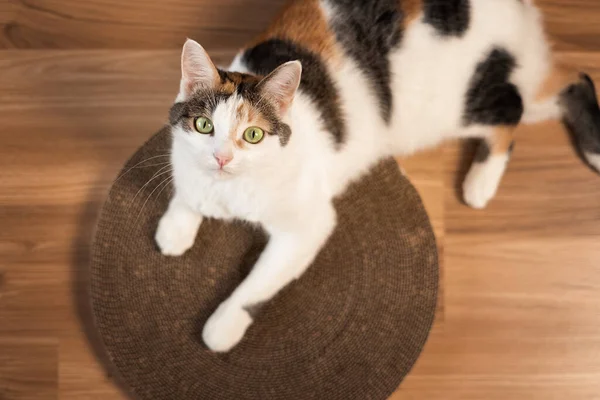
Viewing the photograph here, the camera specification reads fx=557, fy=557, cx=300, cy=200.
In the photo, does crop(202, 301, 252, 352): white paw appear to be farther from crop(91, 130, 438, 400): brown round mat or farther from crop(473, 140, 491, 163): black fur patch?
crop(473, 140, 491, 163): black fur patch

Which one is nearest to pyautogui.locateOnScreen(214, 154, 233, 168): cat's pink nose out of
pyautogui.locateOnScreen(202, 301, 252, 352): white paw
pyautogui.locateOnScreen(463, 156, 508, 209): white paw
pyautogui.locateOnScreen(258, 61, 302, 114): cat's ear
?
pyautogui.locateOnScreen(258, 61, 302, 114): cat's ear

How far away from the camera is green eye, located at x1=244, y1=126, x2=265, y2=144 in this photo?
1.09m

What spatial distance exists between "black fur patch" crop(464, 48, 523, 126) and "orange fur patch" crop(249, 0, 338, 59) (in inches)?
15.2

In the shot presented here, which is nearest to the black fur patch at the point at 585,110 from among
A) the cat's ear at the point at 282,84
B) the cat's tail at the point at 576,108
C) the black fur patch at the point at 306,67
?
the cat's tail at the point at 576,108

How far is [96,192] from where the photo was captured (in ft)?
5.34

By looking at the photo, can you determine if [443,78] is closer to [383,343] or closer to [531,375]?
[383,343]

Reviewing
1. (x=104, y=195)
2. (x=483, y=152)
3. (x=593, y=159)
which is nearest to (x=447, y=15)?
(x=483, y=152)

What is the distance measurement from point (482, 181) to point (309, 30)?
0.68 m

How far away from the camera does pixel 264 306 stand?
1435 millimetres

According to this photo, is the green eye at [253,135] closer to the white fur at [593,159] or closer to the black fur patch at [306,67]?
the black fur patch at [306,67]

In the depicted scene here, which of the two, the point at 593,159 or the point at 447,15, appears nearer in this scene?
the point at 447,15

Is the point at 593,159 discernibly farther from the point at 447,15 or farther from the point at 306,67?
the point at 306,67

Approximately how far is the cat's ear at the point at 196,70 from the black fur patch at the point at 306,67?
0.22 m

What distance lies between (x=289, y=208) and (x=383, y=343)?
0.47 meters
